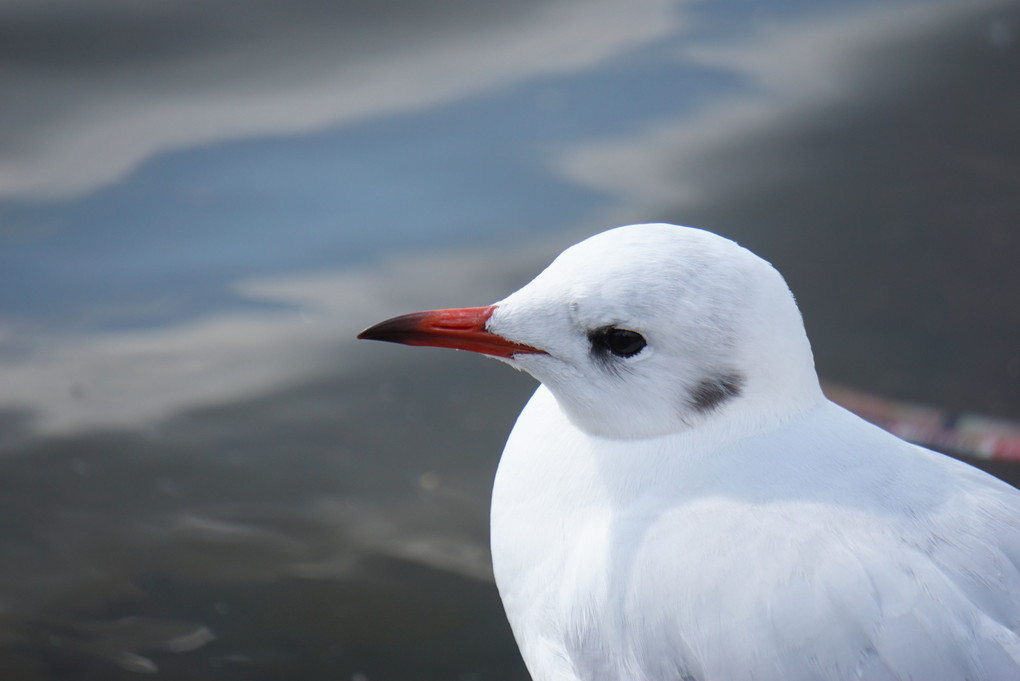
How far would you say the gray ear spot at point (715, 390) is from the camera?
1381 mm

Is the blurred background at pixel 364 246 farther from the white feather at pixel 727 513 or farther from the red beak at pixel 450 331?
the red beak at pixel 450 331

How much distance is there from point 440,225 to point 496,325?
1.29 m

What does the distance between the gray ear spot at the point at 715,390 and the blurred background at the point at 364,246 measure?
2.42 ft

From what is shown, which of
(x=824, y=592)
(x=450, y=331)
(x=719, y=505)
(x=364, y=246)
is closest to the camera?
(x=824, y=592)

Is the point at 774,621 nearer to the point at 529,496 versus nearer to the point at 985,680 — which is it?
the point at 985,680

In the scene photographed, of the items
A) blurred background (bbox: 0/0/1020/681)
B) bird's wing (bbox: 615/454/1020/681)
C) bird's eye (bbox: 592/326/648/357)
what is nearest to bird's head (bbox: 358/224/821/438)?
bird's eye (bbox: 592/326/648/357)

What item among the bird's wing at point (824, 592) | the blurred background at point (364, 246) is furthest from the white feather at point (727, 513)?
the blurred background at point (364, 246)

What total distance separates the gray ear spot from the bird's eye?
10 centimetres

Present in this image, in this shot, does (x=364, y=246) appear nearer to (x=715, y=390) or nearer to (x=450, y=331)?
(x=450, y=331)

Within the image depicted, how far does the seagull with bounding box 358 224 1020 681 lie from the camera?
1253mm

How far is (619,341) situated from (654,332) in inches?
2.3

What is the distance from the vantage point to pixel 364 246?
8.77 ft

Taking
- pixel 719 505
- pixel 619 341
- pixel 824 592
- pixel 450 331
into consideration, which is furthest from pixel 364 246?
pixel 824 592

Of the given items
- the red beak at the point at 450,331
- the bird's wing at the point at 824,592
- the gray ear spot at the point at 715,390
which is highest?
the red beak at the point at 450,331
